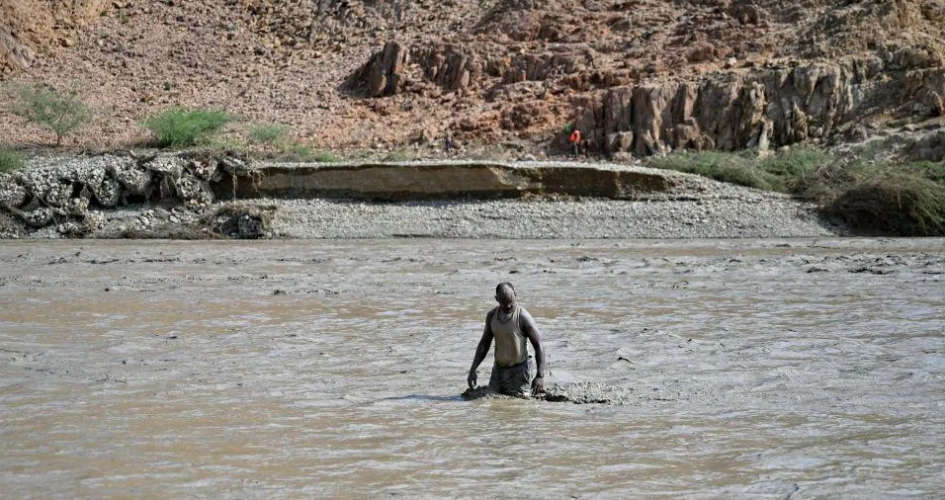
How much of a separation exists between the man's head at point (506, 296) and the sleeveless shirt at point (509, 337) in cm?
5

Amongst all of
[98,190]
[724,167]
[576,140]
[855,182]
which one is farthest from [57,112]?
[855,182]

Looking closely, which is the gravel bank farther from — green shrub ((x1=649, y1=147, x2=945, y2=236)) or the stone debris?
the stone debris

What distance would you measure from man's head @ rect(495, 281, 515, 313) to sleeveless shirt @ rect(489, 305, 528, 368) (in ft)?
0.17

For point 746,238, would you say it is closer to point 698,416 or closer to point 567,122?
point 567,122

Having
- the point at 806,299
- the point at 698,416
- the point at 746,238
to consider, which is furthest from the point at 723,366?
the point at 746,238

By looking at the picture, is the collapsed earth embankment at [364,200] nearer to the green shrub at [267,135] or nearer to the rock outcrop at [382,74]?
the green shrub at [267,135]

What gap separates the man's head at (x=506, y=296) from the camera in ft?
23.0

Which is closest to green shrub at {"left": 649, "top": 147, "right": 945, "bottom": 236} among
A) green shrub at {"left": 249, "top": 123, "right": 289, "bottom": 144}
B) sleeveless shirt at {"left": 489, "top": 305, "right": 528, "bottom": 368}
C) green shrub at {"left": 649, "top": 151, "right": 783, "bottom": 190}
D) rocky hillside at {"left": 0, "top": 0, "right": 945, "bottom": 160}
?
green shrub at {"left": 649, "top": 151, "right": 783, "bottom": 190}

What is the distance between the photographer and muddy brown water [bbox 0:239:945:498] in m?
5.61

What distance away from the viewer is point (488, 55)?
131ft

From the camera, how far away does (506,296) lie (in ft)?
23.0

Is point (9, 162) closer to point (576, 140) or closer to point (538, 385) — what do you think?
point (576, 140)

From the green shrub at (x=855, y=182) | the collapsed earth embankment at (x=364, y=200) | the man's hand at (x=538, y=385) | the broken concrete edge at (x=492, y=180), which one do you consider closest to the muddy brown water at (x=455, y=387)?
the man's hand at (x=538, y=385)

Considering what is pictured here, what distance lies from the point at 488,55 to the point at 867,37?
43.3 feet
